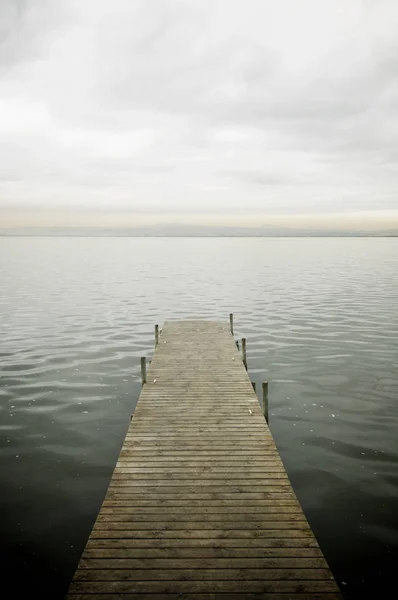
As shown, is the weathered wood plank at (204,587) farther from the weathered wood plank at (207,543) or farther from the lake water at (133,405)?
the lake water at (133,405)

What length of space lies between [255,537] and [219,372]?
1001 centimetres

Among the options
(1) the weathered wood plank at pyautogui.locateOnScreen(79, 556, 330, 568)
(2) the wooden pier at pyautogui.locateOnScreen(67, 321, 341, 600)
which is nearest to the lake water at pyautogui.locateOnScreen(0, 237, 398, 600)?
(2) the wooden pier at pyautogui.locateOnScreen(67, 321, 341, 600)

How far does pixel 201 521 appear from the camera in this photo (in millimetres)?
7602

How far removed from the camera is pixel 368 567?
8.41 metres

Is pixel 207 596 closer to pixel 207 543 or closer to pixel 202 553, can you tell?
pixel 202 553

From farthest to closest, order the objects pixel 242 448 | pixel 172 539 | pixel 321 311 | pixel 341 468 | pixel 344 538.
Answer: pixel 321 311 → pixel 341 468 → pixel 242 448 → pixel 344 538 → pixel 172 539

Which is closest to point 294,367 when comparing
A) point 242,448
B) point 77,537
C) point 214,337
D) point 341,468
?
point 214,337

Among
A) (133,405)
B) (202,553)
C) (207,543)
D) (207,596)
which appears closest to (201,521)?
(207,543)

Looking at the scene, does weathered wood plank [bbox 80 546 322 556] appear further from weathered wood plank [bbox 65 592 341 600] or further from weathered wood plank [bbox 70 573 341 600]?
weathered wood plank [bbox 65 592 341 600]

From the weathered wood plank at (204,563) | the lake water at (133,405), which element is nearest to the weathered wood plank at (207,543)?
the weathered wood plank at (204,563)

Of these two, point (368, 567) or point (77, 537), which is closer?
point (368, 567)

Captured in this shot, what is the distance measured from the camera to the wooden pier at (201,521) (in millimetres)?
6141

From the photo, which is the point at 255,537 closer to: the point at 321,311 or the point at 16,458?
the point at 16,458

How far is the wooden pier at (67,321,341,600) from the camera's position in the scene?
20.1 feet
